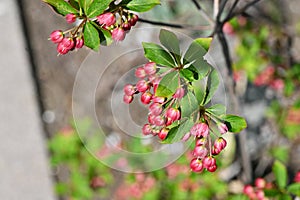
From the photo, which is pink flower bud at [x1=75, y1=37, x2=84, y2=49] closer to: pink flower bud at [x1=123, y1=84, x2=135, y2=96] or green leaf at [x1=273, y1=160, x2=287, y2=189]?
pink flower bud at [x1=123, y1=84, x2=135, y2=96]

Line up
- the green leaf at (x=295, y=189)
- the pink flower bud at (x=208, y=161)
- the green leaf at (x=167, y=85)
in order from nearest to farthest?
the green leaf at (x=167, y=85) < the pink flower bud at (x=208, y=161) < the green leaf at (x=295, y=189)

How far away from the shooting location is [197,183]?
2211 mm

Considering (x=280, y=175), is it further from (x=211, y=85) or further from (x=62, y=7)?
(x=62, y=7)

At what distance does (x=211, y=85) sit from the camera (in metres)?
1.26

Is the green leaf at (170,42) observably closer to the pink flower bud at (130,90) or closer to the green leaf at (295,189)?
the pink flower bud at (130,90)

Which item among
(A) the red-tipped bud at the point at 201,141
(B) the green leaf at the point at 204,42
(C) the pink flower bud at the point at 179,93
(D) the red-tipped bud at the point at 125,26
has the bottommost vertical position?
(A) the red-tipped bud at the point at 201,141

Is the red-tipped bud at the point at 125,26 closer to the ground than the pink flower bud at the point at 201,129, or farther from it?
farther from it

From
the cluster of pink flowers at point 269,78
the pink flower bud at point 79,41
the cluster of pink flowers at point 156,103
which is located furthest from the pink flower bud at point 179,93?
the cluster of pink flowers at point 269,78

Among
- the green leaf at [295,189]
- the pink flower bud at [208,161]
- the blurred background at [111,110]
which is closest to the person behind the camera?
the pink flower bud at [208,161]

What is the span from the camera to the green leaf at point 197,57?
1.21 m

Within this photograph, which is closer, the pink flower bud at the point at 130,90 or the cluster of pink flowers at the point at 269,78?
the pink flower bud at the point at 130,90

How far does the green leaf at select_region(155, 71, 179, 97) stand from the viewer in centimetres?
116

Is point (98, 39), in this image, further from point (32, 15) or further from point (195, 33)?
point (32, 15)

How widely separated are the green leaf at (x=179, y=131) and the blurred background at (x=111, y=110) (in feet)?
1.69
